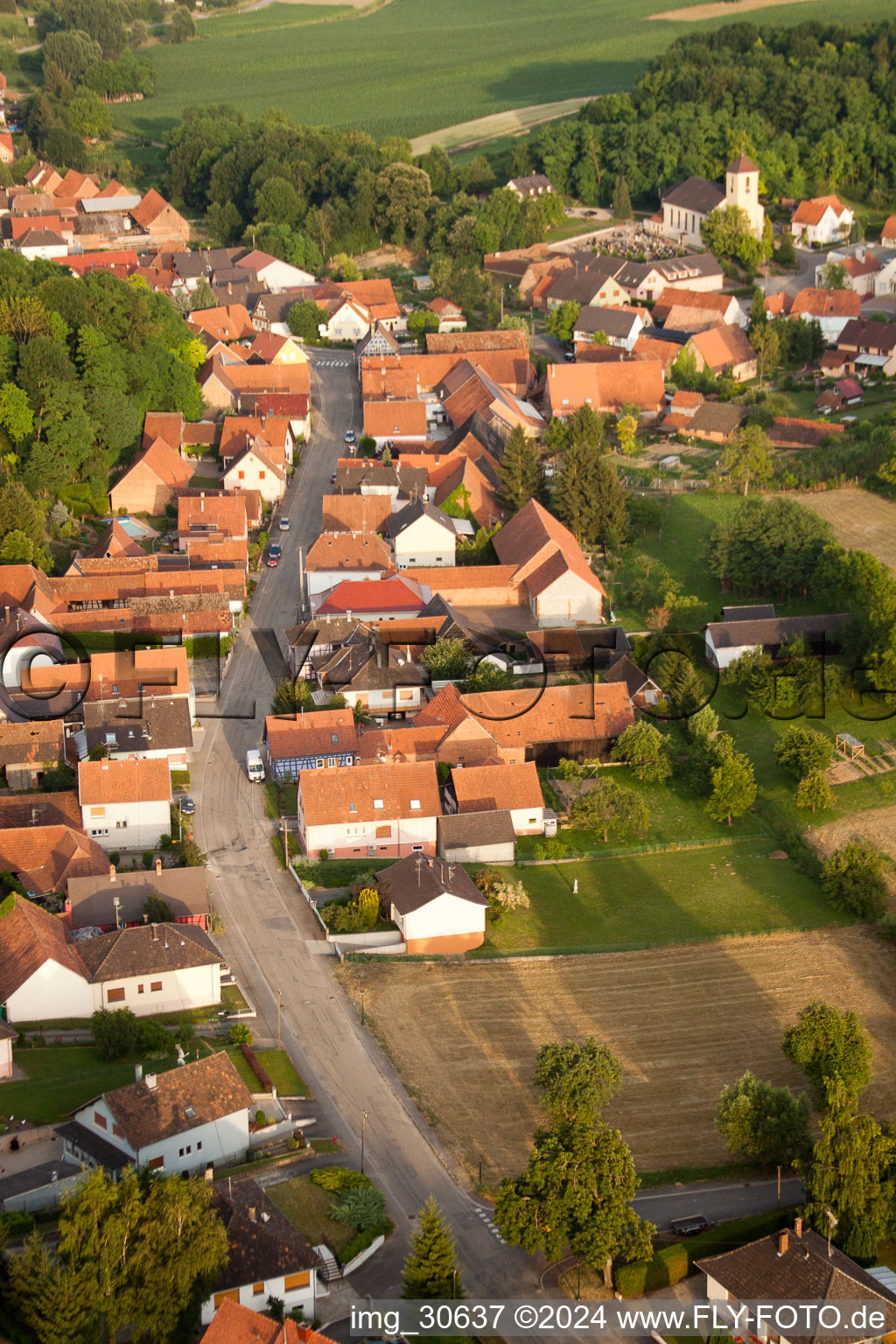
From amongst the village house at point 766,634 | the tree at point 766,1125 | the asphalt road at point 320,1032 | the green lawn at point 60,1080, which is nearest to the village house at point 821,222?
the village house at point 766,634

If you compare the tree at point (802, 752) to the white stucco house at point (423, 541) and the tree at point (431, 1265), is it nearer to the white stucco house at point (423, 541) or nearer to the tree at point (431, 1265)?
the white stucco house at point (423, 541)

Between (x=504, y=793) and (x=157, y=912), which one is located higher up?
(x=157, y=912)

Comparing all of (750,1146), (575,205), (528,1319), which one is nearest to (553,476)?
(750,1146)

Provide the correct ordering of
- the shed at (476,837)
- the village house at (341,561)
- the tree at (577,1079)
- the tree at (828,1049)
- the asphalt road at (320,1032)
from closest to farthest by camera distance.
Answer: the asphalt road at (320,1032)
the tree at (577,1079)
the tree at (828,1049)
the shed at (476,837)
the village house at (341,561)

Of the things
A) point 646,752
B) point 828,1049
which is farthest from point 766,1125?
point 646,752

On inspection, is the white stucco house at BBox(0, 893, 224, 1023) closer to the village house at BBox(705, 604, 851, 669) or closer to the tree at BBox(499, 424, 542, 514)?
the village house at BBox(705, 604, 851, 669)

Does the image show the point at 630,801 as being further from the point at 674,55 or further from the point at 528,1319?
the point at 674,55

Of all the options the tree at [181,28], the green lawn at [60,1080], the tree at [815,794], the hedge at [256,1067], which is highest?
the tree at [181,28]

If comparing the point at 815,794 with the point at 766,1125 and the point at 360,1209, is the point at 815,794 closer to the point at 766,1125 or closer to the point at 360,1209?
the point at 766,1125
